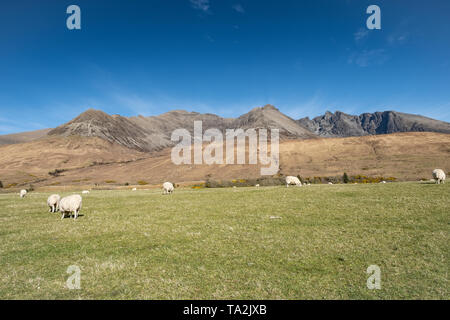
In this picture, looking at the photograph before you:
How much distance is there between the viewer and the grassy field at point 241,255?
270 inches

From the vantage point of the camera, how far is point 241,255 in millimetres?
9516

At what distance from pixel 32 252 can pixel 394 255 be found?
1450 cm

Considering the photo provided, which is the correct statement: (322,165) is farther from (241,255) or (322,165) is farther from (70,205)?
(241,255)

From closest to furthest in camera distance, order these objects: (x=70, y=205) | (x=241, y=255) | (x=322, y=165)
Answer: (x=241, y=255)
(x=70, y=205)
(x=322, y=165)

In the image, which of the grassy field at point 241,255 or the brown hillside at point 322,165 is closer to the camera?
the grassy field at point 241,255

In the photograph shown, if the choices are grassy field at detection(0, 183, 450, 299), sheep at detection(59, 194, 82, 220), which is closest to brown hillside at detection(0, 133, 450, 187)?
grassy field at detection(0, 183, 450, 299)

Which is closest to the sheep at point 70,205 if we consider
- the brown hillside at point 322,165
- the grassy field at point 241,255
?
the grassy field at point 241,255

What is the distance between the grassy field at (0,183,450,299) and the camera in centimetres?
686

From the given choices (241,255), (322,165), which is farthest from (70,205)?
(322,165)

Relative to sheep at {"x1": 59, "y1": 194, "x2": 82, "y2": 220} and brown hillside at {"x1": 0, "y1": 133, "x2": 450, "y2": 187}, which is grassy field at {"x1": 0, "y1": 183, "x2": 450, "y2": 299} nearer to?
sheep at {"x1": 59, "y1": 194, "x2": 82, "y2": 220}

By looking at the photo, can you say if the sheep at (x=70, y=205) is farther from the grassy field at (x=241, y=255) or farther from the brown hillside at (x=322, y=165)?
the brown hillside at (x=322, y=165)

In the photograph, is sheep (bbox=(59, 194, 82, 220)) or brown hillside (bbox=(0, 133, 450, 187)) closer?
sheep (bbox=(59, 194, 82, 220))
